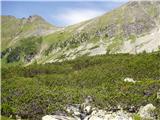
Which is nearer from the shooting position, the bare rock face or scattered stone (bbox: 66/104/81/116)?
the bare rock face

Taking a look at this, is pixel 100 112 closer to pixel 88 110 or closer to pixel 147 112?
pixel 88 110

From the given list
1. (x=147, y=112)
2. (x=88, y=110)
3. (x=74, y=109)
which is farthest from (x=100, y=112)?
(x=147, y=112)

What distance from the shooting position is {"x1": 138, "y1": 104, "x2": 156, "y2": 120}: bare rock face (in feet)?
454

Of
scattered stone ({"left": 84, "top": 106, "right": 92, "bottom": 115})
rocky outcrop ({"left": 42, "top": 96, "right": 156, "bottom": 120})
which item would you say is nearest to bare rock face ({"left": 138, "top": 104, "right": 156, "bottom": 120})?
rocky outcrop ({"left": 42, "top": 96, "right": 156, "bottom": 120})

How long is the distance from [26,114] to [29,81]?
4923 centimetres

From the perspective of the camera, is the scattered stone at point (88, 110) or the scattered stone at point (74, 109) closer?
the scattered stone at point (74, 109)

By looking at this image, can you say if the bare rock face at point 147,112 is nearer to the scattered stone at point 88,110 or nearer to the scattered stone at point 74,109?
the scattered stone at point 88,110

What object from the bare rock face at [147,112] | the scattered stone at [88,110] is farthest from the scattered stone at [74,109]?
the bare rock face at [147,112]

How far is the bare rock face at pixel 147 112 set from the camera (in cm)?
13838

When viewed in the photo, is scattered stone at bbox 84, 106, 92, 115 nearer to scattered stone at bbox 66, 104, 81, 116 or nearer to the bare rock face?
scattered stone at bbox 66, 104, 81, 116

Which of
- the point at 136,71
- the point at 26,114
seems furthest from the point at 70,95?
Answer: the point at 136,71

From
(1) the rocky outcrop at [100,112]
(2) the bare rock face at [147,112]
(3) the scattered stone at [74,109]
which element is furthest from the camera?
(3) the scattered stone at [74,109]

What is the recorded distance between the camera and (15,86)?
18538 centimetres

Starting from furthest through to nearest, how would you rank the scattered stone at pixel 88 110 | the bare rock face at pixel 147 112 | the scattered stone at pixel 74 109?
the scattered stone at pixel 88 110 → the scattered stone at pixel 74 109 → the bare rock face at pixel 147 112
